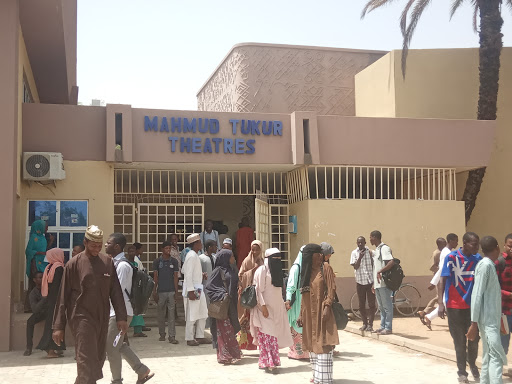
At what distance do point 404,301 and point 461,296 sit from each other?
6.17 metres

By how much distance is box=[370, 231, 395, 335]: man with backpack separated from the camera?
1027cm

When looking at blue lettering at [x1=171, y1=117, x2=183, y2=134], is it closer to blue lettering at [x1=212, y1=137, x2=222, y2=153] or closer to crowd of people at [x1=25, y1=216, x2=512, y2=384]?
blue lettering at [x1=212, y1=137, x2=222, y2=153]

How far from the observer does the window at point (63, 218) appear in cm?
1215

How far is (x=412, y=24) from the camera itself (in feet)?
49.8

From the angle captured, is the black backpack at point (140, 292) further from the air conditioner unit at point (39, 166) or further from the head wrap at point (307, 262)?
the air conditioner unit at point (39, 166)

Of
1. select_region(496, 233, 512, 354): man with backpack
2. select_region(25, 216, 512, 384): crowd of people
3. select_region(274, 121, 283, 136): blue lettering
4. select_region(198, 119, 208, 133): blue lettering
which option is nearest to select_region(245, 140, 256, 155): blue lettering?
select_region(274, 121, 283, 136): blue lettering

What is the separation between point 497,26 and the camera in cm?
1517

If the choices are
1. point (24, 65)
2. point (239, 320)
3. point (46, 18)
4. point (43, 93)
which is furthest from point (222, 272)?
point (43, 93)

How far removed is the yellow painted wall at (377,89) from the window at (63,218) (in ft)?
24.7

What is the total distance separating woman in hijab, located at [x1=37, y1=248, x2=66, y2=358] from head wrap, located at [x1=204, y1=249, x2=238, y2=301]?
6.84 ft

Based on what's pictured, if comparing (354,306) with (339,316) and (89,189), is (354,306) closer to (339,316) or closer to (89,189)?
(89,189)

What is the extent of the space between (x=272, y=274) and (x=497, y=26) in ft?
34.3

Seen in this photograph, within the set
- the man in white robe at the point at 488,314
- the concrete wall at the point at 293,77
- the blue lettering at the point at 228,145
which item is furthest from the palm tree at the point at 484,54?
the man in white robe at the point at 488,314

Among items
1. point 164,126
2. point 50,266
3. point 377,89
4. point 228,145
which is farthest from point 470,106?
point 50,266
